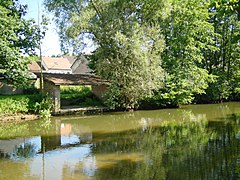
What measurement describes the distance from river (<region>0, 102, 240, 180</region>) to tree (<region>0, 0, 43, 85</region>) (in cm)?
673

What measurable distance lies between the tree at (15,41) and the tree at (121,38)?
2746 millimetres

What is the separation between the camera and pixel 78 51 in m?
25.5

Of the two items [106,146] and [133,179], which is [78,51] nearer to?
[106,146]

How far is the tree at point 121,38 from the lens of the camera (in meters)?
23.2

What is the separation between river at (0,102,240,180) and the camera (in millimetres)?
7602

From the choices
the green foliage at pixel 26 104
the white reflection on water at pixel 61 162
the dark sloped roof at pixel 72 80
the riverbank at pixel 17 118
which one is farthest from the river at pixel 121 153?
the dark sloped roof at pixel 72 80

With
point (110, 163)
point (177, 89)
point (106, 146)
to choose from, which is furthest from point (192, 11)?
point (110, 163)

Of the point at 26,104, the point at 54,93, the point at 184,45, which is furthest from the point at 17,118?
the point at 184,45

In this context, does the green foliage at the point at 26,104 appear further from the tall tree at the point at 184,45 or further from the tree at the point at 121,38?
the tall tree at the point at 184,45

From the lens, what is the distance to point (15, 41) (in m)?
22.3

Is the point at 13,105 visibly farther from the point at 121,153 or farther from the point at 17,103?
the point at 121,153

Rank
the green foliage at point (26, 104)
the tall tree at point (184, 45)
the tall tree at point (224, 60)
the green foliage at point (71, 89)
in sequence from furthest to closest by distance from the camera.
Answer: the tall tree at point (224, 60) → the green foliage at point (71, 89) → the tall tree at point (184, 45) → the green foliage at point (26, 104)

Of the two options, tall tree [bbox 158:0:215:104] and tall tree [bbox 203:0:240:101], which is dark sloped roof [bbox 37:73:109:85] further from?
tall tree [bbox 203:0:240:101]

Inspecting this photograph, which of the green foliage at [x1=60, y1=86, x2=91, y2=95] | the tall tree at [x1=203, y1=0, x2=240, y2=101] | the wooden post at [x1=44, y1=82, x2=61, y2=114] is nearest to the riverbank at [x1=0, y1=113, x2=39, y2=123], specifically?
the wooden post at [x1=44, y1=82, x2=61, y2=114]
